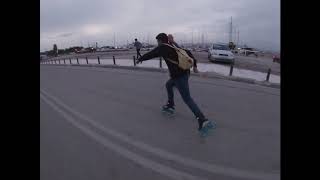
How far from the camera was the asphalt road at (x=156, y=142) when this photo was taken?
20.7 ft

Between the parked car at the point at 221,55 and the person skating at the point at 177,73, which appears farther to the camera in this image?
the parked car at the point at 221,55

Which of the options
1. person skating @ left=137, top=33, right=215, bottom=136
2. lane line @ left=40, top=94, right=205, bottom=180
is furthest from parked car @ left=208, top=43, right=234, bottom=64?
person skating @ left=137, top=33, right=215, bottom=136

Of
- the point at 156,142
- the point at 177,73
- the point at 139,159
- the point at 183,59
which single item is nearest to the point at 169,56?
the point at 183,59

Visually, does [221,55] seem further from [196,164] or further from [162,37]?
[196,164]

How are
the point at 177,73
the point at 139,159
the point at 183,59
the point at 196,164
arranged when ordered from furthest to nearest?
the point at 177,73 → the point at 183,59 → the point at 139,159 → the point at 196,164

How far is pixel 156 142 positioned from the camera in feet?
26.8

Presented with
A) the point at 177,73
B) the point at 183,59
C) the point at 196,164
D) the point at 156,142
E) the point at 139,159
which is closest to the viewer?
the point at 196,164

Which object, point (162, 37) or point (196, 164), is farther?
point (162, 37)

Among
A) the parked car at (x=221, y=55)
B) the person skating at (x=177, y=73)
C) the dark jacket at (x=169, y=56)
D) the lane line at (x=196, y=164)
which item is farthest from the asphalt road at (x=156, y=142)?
the parked car at (x=221, y=55)

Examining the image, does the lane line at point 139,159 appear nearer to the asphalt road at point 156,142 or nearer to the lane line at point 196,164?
the asphalt road at point 156,142

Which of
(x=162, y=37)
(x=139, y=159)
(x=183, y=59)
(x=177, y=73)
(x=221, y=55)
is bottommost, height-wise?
(x=139, y=159)
